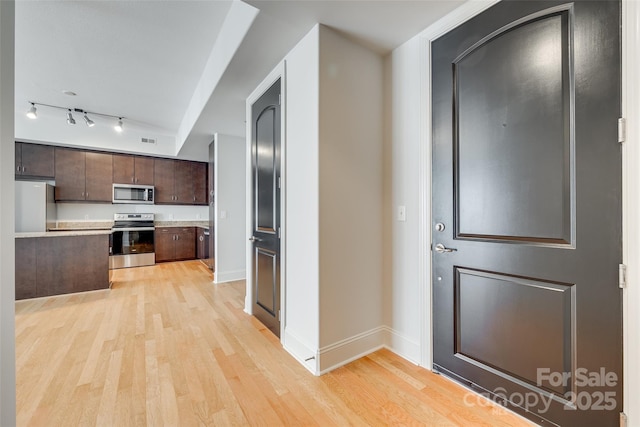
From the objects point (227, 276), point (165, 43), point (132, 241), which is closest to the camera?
point (165, 43)

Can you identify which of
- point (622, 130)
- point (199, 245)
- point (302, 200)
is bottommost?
point (199, 245)

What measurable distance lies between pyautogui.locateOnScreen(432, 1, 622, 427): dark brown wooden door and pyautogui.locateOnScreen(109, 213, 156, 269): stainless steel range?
595cm

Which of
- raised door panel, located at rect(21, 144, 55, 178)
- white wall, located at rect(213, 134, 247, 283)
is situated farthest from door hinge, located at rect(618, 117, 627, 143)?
raised door panel, located at rect(21, 144, 55, 178)

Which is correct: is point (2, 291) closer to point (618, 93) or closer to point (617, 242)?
point (617, 242)

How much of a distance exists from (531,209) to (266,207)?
2.12 m

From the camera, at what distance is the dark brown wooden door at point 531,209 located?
119 cm

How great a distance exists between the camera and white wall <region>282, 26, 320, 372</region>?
189cm

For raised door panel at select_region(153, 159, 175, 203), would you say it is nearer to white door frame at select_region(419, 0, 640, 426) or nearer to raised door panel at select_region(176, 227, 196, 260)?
raised door panel at select_region(176, 227, 196, 260)

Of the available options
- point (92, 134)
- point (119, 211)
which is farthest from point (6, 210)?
point (119, 211)

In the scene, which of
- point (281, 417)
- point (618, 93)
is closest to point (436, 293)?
point (281, 417)

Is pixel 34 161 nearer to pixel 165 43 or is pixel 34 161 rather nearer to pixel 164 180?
pixel 164 180

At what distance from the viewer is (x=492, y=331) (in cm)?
157

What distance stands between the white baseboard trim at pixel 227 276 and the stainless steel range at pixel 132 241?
2.36 meters

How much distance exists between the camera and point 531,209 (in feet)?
4.59
